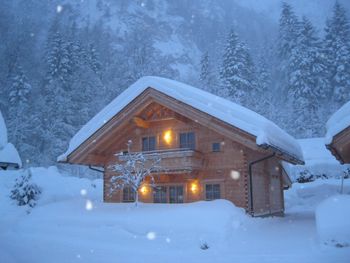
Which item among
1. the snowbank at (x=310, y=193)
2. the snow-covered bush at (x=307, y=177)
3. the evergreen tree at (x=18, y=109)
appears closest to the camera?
the snowbank at (x=310, y=193)

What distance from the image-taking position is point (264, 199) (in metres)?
19.6

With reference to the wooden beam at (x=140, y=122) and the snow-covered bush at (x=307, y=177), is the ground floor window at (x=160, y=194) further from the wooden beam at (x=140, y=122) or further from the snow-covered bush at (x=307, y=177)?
the snow-covered bush at (x=307, y=177)

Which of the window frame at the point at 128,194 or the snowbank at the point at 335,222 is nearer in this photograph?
the snowbank at the point at 335,222

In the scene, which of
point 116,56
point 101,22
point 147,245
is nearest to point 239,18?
point 101,22

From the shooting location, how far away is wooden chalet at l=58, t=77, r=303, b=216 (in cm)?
1673

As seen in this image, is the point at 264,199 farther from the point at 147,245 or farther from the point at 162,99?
the point at 147,245

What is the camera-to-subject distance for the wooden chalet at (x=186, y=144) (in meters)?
16.7

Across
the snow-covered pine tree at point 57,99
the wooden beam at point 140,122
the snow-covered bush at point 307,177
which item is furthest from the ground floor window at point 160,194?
the snow-covered pine tree at point 57,99

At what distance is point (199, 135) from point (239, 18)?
369 ft

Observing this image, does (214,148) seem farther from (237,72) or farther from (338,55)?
(338,55)

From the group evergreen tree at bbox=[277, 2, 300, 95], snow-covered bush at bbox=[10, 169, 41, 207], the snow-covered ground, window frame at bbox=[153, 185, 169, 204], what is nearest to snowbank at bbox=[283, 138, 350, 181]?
window frame at bbox=[153, 185, 169, 204]

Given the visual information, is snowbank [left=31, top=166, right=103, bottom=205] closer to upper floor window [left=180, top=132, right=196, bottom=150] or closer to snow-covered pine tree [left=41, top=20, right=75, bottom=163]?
upper floor window [left=180, top=132, right=196, bottom=150]

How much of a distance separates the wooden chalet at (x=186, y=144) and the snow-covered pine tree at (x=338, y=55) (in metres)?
34.0

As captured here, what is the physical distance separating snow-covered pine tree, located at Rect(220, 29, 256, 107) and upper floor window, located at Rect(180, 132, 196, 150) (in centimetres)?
3371
